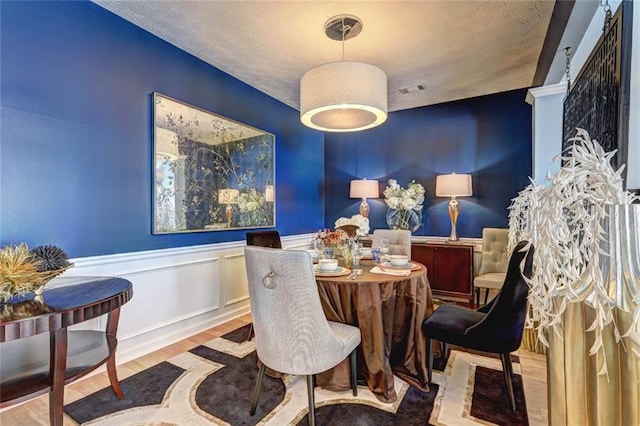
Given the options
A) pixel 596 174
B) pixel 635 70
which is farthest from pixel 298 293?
pixel 635 70

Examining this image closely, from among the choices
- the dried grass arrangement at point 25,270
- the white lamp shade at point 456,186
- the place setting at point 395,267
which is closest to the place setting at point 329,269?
the place setting at point 395,267

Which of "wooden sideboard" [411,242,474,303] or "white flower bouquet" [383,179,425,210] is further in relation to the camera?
"white flower bouquet" [383,179,425,210]

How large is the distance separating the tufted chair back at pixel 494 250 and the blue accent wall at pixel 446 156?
376 millimetres

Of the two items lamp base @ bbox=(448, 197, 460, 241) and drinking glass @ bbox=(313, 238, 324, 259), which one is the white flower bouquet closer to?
lamp base @ bbox=(448, 197, 460, 241)

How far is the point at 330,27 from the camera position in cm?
246

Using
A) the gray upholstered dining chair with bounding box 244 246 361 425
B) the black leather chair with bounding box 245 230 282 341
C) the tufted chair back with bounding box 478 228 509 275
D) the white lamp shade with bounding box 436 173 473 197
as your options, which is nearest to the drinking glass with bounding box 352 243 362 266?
the gray upholstered dining chair with bounding box 244 246 361 425

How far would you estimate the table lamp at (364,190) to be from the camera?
14.6ft

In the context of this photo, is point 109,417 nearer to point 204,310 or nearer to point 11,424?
point 11,424

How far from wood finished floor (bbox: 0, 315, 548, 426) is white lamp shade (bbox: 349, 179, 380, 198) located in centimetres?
263

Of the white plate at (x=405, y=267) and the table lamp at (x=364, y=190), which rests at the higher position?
the table lamp at (x=364, y=190)

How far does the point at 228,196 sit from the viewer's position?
130 inches

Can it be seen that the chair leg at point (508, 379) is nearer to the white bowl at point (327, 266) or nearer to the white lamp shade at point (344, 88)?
the white bowl at point (327, 266)

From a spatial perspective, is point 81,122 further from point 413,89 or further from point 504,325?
point 413,89

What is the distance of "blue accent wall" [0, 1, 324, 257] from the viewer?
6.22 feet
